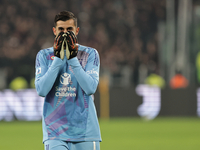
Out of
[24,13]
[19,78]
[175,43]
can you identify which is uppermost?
[24,13]

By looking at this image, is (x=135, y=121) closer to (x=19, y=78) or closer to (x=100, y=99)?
(x=100, y=99)

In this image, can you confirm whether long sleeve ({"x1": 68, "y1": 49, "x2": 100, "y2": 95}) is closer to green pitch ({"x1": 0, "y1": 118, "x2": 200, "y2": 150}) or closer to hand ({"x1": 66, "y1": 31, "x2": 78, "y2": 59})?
hand ({"x1": 66, "y1": 31, "x2": 78, "y2": 59})

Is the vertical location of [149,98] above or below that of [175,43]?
below

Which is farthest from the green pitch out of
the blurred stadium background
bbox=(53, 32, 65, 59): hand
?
bbox=(53, 32, 65, 59): hand

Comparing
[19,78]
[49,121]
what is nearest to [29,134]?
[19,78]

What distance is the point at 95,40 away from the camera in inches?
707

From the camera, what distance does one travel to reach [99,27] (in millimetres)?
18719

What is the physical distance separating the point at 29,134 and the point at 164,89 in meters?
4.66

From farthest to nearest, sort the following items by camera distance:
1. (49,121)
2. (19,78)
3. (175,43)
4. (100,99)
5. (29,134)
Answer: (175,43) < (19,78) < (100,99) < (29,134) < (49,121)

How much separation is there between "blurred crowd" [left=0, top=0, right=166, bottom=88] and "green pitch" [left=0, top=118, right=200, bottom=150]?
456 centimetres

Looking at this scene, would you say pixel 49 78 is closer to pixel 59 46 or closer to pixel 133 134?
pixel 59 46

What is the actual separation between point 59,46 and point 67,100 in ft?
1.35

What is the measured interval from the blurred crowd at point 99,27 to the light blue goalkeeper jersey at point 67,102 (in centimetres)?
1272

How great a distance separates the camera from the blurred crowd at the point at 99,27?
16.8m
